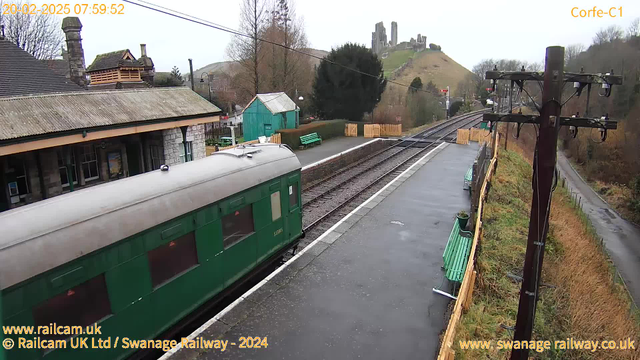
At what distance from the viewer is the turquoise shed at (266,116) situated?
28.0 metres

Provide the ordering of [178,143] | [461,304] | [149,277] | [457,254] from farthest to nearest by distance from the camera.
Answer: [178,143] < [457,254] < [461,304] < [149,277]

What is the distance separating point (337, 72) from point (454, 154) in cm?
1442

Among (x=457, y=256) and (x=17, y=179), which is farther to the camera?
(x=17, y=179)

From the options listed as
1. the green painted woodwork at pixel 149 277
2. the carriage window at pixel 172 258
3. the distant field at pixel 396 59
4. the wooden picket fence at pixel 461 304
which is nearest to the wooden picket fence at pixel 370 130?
the wooden picket fence at pixel 461 304

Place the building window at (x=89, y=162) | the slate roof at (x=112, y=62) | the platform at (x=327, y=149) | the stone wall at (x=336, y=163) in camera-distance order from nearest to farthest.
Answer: the building window at (x=89, y=162) < the stone wall at (x=336, y=163) < the slate roof at (x=112, y=62) < the platform at (x=327, y=149)

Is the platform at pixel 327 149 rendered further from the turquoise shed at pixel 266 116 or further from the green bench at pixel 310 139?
the turquoise shed at pixel 266 116

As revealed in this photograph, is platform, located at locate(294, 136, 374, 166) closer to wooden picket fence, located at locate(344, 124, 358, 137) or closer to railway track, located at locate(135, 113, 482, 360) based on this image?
wooden picket fence, located at locate(344, 124, 358, 137)

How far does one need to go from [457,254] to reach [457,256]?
118mm

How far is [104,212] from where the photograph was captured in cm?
551

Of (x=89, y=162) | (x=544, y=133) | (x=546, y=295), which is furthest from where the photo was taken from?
(x=89, y=162)

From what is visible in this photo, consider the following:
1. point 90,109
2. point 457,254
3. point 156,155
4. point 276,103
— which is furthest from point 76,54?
point 457,254

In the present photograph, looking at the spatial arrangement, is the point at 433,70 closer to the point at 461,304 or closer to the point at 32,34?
the point at 32,34

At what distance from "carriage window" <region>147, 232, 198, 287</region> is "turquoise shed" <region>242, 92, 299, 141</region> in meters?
21.5

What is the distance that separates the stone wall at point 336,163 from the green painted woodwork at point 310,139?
3925 millimetres
